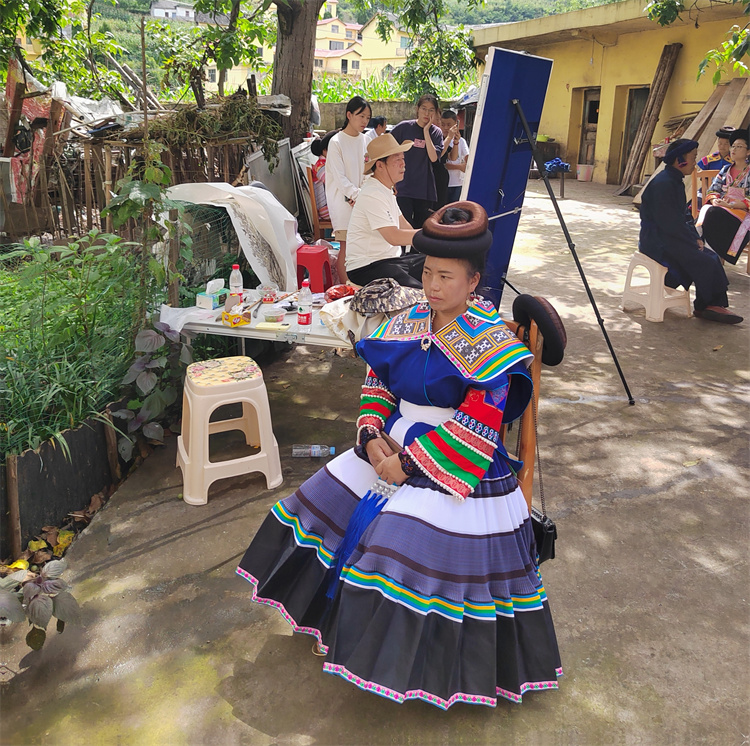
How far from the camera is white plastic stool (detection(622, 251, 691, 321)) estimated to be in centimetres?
602

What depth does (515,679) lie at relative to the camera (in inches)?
79.9

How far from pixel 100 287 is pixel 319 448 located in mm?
1529

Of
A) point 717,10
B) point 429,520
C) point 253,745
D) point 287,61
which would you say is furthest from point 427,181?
point 717,10

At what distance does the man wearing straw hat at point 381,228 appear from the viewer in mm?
4238

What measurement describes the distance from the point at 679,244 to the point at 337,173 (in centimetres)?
307

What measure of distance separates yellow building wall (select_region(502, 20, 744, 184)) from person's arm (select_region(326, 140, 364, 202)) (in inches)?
369

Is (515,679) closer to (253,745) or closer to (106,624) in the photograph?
(253,745)

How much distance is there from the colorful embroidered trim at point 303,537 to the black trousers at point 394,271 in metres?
2.39

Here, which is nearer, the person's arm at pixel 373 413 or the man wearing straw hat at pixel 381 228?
the person's arm at pixel 373 413

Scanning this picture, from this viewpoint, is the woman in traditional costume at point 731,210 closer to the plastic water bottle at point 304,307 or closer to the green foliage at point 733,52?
the green foliage at point 733,52

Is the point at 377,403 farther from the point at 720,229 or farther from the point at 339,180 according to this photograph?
the point at 720,229

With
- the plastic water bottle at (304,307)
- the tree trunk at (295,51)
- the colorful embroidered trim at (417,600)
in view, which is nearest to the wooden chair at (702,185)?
the tree trunk at (295,51)

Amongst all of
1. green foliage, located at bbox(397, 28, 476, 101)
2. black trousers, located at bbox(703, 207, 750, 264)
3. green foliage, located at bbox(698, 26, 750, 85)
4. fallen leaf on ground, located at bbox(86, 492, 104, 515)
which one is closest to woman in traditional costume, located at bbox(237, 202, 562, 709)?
fallen leaf on ground, located at bbox(86, 492, 104, 515)

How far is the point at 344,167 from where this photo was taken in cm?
612
